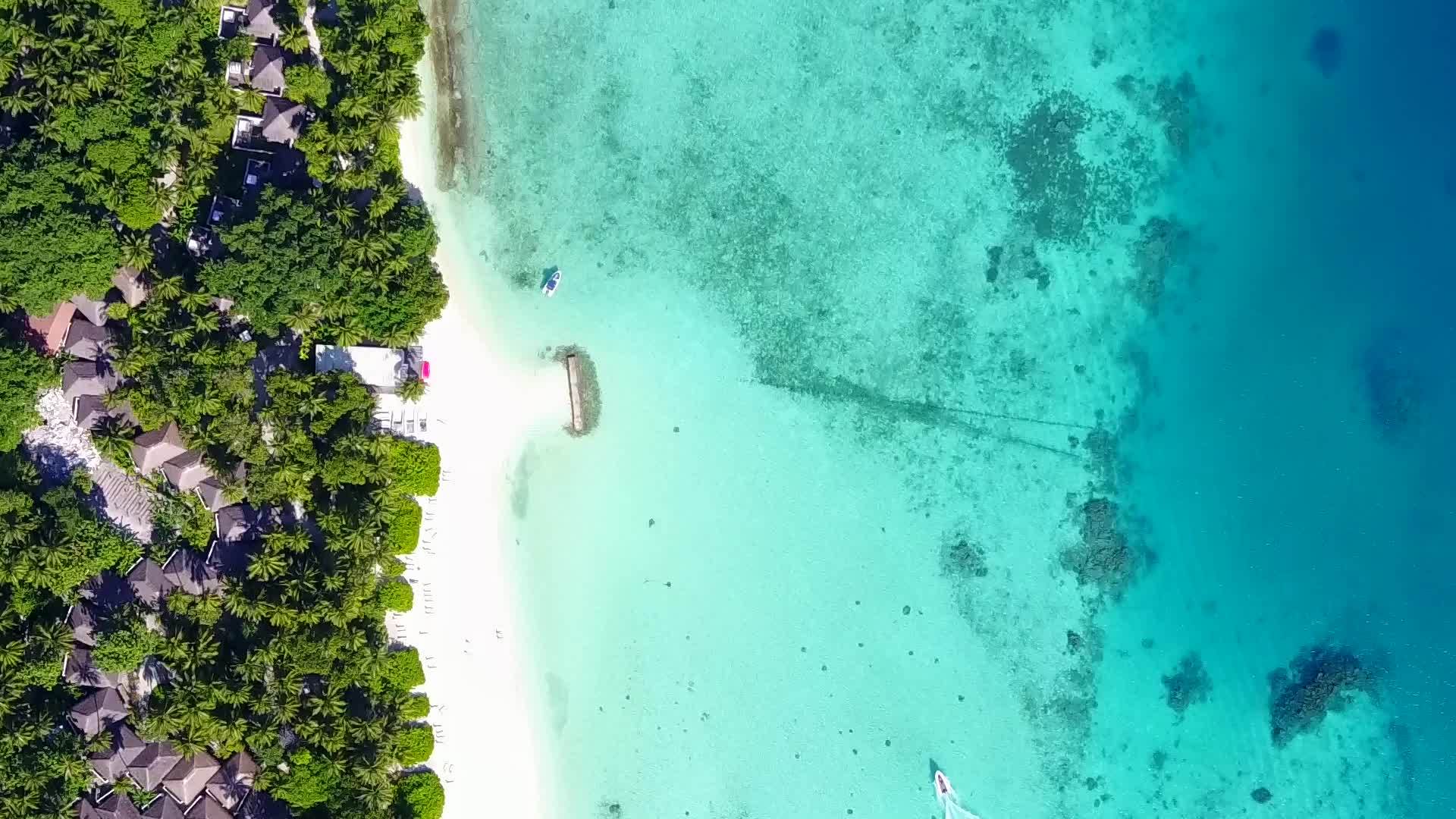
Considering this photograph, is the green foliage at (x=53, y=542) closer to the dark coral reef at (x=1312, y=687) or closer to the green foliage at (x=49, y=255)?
the green foliage at (x=49, y=255)

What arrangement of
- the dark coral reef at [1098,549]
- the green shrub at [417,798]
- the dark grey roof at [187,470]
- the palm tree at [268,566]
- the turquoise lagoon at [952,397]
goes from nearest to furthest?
the palm tree at [268,566], the dark grey roof at [187,470], the green shrub at [417,798], the turquoise lagoon at [952,397], the dark coral reef at [1098,549]

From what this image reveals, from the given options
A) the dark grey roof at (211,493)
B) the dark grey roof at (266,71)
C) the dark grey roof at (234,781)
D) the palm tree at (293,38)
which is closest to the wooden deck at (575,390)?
the dark grey roof at (211,493)

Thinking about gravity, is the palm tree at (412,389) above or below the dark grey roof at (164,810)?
above

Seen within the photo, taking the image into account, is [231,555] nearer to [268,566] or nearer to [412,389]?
[268,566]

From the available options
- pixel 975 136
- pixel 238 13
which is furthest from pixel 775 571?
pixel 238 13

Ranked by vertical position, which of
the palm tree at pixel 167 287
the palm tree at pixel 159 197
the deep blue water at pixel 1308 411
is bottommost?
the palm tree at pixel 167 287

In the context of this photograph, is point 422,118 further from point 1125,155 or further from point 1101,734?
point 1101,734
